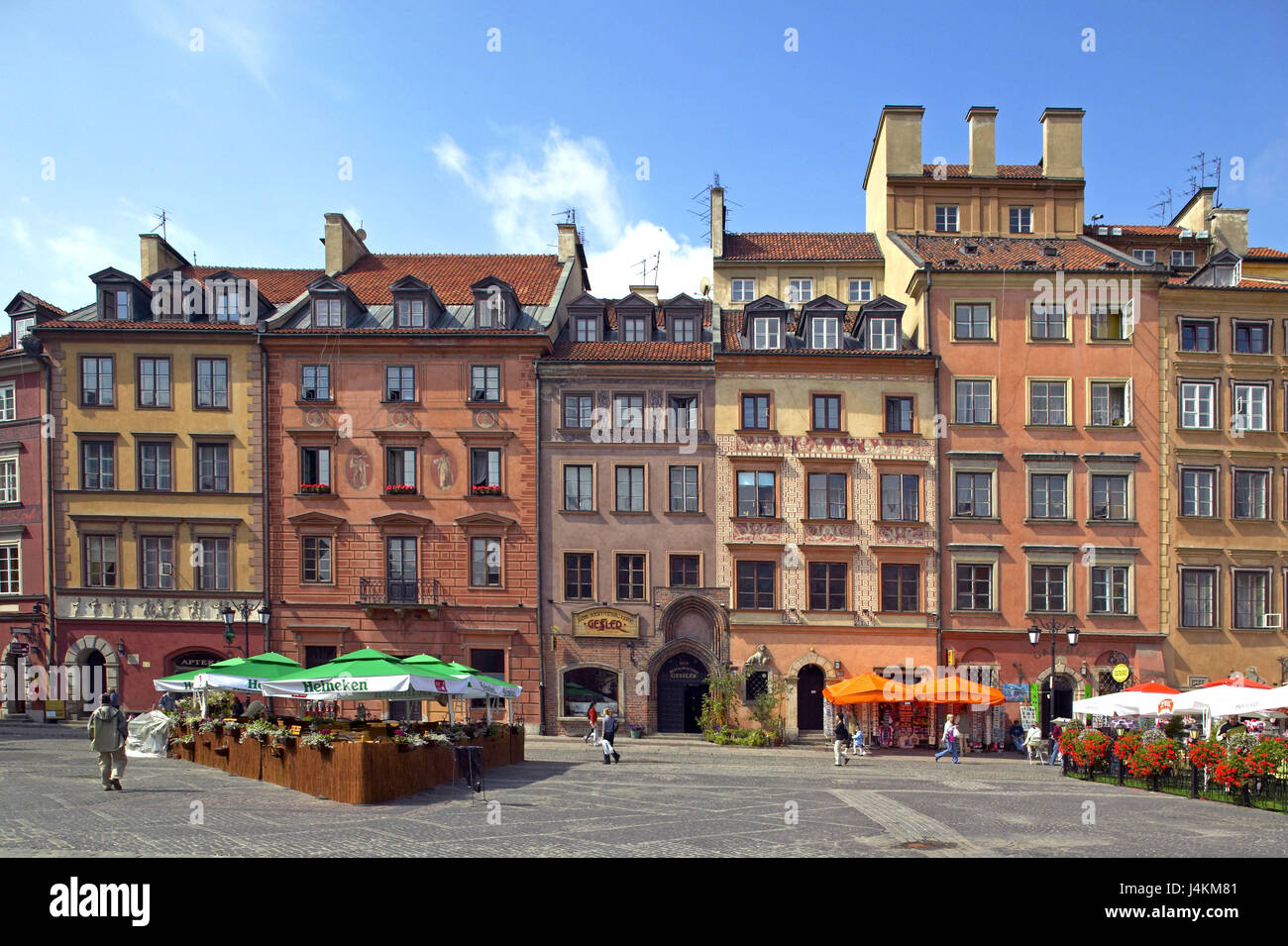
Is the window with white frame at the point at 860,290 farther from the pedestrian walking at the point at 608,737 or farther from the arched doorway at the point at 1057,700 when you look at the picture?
the pedestrian walking at the point at 608,737

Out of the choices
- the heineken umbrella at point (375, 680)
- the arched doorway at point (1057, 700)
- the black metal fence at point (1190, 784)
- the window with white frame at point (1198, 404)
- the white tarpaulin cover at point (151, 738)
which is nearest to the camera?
the heineken umbrella at point (375, 680)

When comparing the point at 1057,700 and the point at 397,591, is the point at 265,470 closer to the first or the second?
the point at 397,591

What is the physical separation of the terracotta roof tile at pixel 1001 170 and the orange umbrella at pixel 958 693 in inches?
849

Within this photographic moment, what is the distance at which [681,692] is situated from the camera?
4047 cm

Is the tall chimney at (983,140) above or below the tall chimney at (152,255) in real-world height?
above

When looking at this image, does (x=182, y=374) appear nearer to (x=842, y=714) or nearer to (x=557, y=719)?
(x=557, y=719)

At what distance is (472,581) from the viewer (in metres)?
40.6

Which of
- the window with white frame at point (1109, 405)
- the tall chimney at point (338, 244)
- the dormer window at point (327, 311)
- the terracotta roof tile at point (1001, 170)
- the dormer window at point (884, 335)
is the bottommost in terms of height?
the window with white frame at point (1109, 405)

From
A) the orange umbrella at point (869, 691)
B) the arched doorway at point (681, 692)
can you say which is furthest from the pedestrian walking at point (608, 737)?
the arched doorway at point (681, 692)

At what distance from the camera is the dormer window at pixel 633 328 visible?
4353 cm

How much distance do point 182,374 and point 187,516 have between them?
5.18 m

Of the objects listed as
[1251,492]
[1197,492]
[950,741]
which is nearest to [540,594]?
[950,741]

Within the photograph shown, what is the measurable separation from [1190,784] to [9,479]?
40253mm

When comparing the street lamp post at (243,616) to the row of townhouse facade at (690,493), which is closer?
the street lamp post at (243,616)
